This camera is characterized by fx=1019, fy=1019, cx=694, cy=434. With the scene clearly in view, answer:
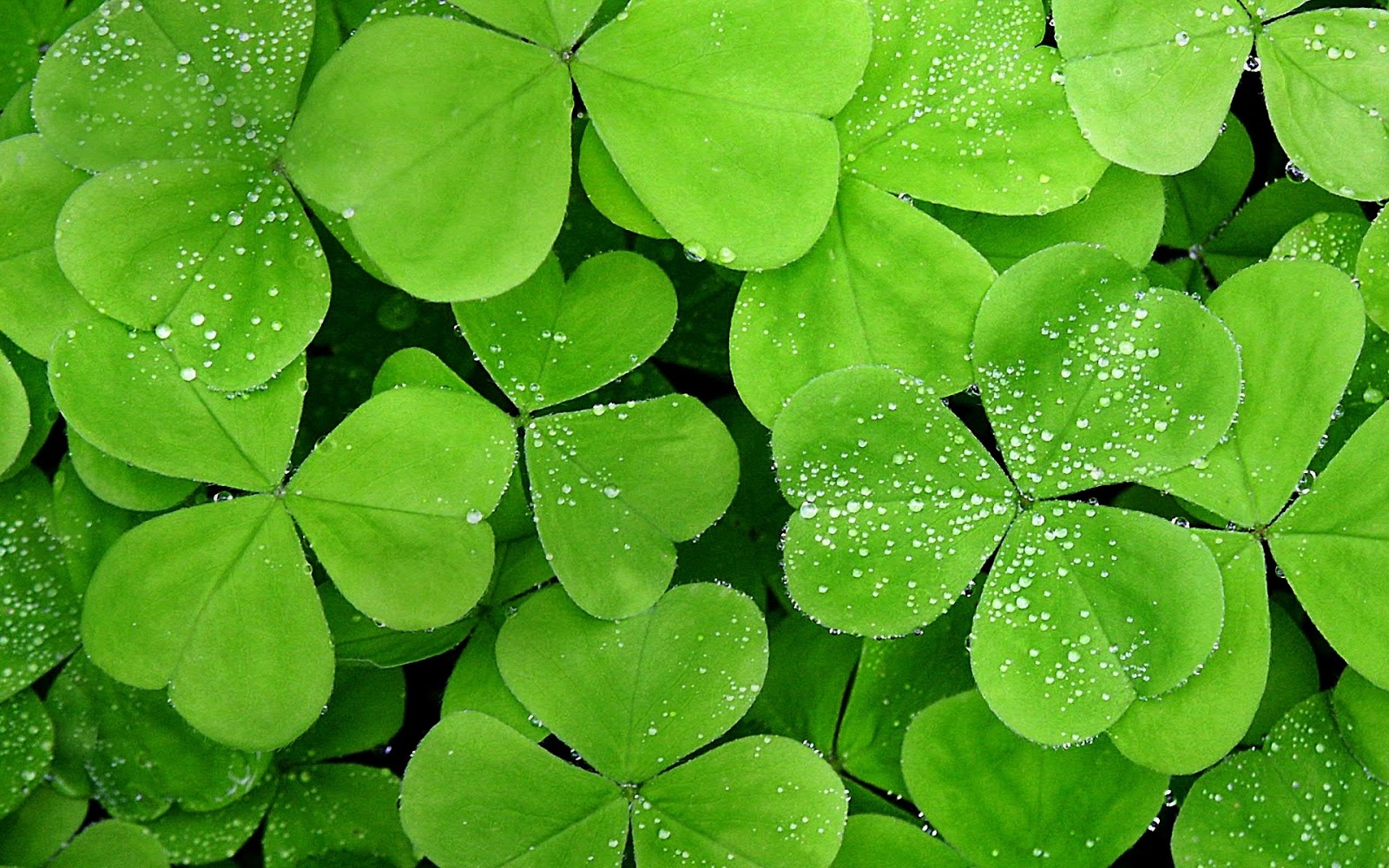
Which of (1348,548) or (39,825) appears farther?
(39,825)

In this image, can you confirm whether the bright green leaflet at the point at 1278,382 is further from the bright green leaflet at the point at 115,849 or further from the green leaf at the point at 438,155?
the bright green leaflet at the point at 115,849

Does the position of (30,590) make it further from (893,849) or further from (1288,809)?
(1288,809)

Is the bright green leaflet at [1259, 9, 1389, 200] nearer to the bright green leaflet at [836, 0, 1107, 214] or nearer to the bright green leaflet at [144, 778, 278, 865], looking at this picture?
the bright green leaflet at [836, 0, 1107, 214]

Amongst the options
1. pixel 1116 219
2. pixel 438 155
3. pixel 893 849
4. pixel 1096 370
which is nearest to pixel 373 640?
pixel 438 155

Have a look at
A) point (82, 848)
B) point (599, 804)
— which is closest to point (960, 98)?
point (599, 804)

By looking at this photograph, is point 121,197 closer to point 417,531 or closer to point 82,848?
point 417,531

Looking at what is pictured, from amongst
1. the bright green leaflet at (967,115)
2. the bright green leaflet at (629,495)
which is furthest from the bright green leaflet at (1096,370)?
the bright green leaflet at (629,495)
